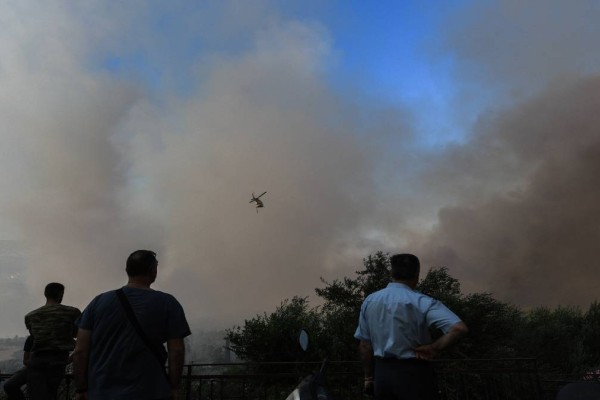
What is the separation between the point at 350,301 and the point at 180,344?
24014 millimetres

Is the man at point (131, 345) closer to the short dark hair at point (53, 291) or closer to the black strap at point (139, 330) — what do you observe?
the black strap at point (139, 330)

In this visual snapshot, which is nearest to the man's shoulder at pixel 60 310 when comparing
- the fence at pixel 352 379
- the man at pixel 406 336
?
the fence at pixel 352 379

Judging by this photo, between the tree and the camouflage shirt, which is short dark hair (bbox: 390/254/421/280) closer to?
the camouflage shirt

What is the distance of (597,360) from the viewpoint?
31.6m

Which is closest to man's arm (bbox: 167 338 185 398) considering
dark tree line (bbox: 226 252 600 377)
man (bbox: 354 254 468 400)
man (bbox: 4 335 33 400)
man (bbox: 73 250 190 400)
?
man (bbox: 73 250 190 400)

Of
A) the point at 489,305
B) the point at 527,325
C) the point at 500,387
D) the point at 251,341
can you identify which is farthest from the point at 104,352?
the point at 527,325

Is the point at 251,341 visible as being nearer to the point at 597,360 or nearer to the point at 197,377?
the point at 197,377

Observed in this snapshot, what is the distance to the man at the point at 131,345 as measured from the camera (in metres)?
3.02

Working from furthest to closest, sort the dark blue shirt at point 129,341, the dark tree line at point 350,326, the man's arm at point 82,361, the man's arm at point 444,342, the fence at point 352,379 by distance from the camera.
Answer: the dark tree line at point 350,326 → the fence at point 352,379 → the man's arm at point 444,342 → the man's arm at point 82,361 → the dark blue shirt at point 129,341

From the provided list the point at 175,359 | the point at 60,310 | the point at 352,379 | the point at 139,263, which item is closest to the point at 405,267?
the point at 175,359

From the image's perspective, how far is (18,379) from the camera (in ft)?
16.9

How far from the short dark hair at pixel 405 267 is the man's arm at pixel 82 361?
2.32 metres

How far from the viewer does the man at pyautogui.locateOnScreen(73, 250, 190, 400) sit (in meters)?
3.02

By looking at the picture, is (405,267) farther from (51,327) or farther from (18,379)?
(18,379)
